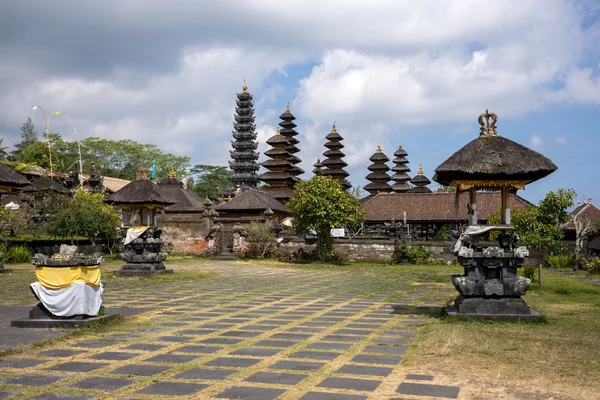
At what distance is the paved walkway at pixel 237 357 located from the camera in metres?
6.25

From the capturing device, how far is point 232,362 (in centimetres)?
751

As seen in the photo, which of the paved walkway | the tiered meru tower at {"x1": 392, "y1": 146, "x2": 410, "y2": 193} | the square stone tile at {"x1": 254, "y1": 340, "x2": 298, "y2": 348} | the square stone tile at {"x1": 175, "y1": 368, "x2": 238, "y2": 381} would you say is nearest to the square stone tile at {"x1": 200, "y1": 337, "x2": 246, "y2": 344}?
the paved walkway

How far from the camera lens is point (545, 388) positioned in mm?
6340

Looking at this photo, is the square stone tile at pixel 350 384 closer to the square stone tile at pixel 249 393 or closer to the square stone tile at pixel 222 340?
the square stone tile at pixel 249 393

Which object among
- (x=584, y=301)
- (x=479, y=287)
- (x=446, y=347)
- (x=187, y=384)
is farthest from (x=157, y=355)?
(x=584, y=301)

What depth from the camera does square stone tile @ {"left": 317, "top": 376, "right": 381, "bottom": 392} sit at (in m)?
6.37

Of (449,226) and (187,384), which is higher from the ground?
(449,226)

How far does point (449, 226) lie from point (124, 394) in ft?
110

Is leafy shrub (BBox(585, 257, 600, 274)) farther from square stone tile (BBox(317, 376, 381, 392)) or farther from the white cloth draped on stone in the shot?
the white cloth draped on stone

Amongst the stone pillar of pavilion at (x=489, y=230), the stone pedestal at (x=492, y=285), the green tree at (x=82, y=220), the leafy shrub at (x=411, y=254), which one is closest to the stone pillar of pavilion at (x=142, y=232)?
the green tree at (x=82, y=220)

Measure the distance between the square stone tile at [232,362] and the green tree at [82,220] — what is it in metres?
25.0

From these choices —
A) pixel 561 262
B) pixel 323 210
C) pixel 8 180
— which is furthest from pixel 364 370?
pixel 561 262

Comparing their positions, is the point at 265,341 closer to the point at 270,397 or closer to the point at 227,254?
the point at 270,397

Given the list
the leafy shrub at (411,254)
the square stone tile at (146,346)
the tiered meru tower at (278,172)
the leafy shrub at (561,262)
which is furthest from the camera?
the tiered meru tower at (278,172)
